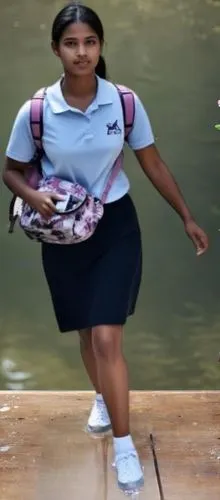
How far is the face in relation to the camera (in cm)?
221

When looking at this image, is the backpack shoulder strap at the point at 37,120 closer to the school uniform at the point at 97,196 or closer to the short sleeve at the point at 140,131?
the school uniform at the point at 97,196

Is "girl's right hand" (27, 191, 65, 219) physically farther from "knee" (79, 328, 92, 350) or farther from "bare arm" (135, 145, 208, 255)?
"knee" (79, 328, 92, 350)

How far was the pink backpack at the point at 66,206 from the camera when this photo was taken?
2.21m

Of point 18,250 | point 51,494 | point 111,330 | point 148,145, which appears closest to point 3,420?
point 51,494

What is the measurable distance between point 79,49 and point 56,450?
1.19 meters

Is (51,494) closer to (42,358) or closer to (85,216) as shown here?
(85,216)

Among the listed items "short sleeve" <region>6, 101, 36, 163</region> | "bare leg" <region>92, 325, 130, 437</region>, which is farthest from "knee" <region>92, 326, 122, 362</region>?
"short sleeve" <region>6, 101, 36, 163</region>

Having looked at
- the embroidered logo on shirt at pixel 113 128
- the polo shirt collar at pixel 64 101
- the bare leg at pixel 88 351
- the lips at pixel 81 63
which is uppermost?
the lips at pixel 81 63

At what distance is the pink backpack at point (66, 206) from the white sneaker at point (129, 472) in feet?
2.05

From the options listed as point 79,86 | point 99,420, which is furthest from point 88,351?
point 79,86

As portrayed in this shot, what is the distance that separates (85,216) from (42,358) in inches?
73.5

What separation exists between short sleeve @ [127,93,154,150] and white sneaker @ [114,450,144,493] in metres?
0.87

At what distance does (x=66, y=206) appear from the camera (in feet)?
7.25

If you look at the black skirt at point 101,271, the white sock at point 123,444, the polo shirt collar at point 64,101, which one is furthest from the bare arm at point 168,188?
the white sock at point 123,444
